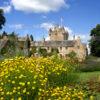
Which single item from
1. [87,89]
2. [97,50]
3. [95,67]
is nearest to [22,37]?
[97,50]

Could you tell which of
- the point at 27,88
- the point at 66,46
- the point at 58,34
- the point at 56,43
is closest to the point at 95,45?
the point at 66,46

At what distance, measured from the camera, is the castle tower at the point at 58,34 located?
13188cm

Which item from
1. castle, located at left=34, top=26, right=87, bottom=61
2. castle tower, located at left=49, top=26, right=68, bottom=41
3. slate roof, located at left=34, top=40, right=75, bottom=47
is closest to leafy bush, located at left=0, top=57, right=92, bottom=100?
castle, located at left=34, top=26, right=87, bottom=61

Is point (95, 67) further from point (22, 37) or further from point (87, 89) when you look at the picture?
point (22, 37)

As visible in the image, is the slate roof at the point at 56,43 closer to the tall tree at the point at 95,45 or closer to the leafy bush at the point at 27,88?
the tall tree at the point at 95,45

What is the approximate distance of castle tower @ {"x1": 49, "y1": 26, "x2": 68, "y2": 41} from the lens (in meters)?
132

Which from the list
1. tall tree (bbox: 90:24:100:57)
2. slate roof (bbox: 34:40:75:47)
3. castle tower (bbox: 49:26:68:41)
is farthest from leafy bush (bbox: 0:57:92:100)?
castle tower (bbox: 49:26:68:41)

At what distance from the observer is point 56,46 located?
368ft

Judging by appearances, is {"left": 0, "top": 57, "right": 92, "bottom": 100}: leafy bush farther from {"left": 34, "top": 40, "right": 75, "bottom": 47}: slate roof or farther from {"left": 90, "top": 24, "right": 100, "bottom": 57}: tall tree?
{"left": 34, "top": 40, "right": 75, "bottom": 47}: slate roof

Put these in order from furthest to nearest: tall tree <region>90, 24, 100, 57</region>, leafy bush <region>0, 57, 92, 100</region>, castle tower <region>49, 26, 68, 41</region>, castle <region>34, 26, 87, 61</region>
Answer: castle tower <region>49, 26, 68, 41</region>
castle <region>34, 26, 87, 61</region>
tall tree <region>90, 24, 100, 57</region>
leafy bush <region>0, 57, 92, 100</region>

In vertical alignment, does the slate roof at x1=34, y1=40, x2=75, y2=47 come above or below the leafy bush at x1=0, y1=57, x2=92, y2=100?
above

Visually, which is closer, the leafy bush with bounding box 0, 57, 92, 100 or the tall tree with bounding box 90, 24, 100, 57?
the leafy bush with bounding box 0, 57, 92, 100

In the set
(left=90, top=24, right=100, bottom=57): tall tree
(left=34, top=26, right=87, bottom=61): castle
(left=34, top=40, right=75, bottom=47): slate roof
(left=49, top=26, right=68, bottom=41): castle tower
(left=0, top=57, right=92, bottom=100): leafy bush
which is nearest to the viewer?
(left=0, top=57, right=92, bottom=100): leafy bush

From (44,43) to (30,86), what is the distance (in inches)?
4061
